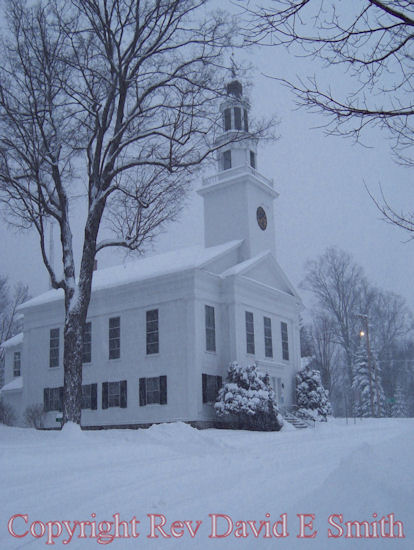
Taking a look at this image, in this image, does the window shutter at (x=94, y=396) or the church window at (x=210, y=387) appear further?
the window shutter at (x=94, y=396)

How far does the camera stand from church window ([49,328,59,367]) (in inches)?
1139

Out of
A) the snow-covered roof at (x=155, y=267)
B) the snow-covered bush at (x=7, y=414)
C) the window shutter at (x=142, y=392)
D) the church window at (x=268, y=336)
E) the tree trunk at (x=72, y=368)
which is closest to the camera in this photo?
the tree trunk at (x=72, y=368)

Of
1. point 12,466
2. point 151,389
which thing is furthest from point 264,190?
point 12,466

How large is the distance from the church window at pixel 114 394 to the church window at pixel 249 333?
223 inches

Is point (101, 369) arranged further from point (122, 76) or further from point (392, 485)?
point (392, 485)

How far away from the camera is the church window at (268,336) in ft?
90.2

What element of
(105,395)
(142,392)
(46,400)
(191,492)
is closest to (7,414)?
(46,400)

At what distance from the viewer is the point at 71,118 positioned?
52.7ft

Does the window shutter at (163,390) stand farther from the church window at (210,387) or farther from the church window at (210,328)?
the church window at (210,328)

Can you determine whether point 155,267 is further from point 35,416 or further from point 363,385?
point 363,385

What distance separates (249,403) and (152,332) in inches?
216

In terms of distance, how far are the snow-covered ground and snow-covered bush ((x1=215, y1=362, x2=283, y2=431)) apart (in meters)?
10.9

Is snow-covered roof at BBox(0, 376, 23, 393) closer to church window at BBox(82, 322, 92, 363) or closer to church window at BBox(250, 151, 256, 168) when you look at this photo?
church window at BBox(82, 322, 92, 363)

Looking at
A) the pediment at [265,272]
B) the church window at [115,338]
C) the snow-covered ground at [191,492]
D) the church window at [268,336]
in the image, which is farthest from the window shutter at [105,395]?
the snow-covered ground at [191,492]
